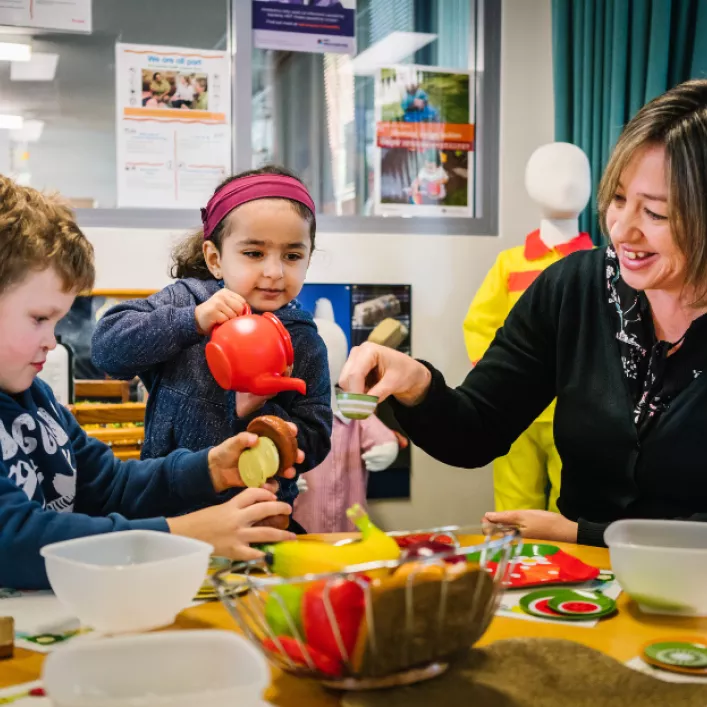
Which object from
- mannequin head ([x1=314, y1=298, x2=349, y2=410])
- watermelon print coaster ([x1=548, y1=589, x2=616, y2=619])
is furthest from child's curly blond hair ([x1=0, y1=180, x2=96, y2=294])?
mannequin head ([x1=314, y1=298, x2=349, y2=410])

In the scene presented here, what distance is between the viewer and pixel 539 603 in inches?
35.1

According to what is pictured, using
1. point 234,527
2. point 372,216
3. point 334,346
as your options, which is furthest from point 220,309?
point 372,216

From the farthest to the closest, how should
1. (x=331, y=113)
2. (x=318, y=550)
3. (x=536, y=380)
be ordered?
(x=331, y=113) < (x=536, y=380) < (x=318, y=550)

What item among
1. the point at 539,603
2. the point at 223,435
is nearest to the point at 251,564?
the point at 539,603

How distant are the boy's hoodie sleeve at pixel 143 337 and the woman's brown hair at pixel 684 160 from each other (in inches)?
29.4

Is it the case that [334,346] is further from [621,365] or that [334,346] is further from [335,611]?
[335,611]

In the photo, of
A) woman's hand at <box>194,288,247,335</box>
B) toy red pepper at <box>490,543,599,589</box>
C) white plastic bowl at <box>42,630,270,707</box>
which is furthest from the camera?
woman's hand at <box>194,288,247,335</box>

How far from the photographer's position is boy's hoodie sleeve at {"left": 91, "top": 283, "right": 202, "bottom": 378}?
5.13 ft

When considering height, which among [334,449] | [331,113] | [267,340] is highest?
[331,113]

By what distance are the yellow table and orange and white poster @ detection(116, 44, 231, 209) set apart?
7.53 ft

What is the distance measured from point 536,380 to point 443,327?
176 cm

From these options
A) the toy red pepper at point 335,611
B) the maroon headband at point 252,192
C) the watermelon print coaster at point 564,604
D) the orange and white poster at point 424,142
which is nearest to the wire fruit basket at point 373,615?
the toy red pepper at point 335,611

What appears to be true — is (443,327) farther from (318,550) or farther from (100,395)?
(318,550)

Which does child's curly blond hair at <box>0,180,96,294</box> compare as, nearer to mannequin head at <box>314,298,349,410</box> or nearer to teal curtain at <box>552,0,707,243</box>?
mannequin head at <box>314,298,349,410</box>
